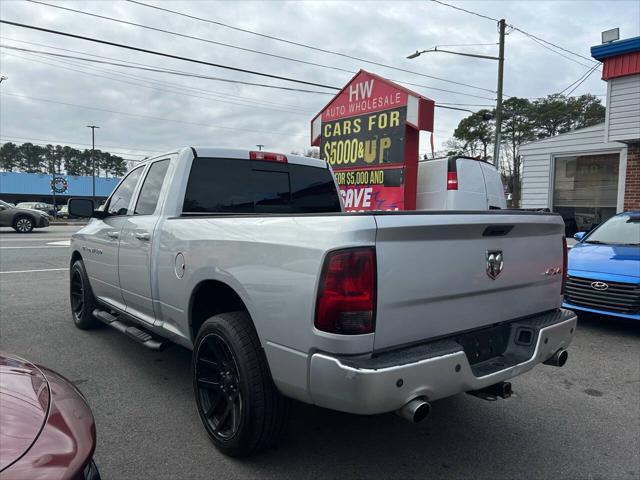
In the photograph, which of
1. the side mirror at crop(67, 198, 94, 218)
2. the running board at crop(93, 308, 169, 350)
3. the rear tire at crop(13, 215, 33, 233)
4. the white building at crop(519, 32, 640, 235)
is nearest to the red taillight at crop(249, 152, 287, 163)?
the running board at crop(93, 308, 169, 350)

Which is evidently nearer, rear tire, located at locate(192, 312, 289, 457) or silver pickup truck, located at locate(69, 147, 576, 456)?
silver pickup truck, located at locate(69, 147, 576, 456)

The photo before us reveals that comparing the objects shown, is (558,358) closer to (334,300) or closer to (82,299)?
(334,300)

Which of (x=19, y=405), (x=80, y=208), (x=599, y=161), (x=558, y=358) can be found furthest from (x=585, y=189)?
(x=19, y=405)

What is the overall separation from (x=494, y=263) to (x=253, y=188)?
2.15 m

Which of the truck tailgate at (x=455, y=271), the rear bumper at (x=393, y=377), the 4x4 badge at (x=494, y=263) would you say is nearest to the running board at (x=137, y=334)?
the rear bumper at (x=393, y=377)

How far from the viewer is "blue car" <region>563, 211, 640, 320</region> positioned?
5.49 m

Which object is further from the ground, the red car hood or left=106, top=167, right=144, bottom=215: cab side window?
left=106, top=167, right=144, bottom=215: cab side window

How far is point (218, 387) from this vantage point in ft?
9.57

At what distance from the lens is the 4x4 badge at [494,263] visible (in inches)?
103

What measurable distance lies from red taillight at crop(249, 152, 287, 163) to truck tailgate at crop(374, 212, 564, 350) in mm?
2093

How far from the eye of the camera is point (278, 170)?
13.7 feet

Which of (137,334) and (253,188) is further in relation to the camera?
(253,188)

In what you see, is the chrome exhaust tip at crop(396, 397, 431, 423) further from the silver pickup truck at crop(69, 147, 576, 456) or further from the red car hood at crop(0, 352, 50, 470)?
the red car hood at crop(0, 352, 50, 470)

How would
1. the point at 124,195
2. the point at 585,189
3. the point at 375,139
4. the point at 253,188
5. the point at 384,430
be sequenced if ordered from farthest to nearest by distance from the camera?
the point at 585,189 → the point at 375,139 → the point at 124,195 → the point at 253,188 → the point at 384,430
